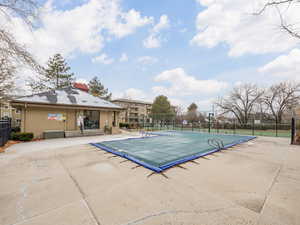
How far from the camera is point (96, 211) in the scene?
189cm

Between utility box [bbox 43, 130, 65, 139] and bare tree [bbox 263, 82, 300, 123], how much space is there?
27031 mm

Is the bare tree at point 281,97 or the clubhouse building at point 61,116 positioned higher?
the bare tree at point 281,97

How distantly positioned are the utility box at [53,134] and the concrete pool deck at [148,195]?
643 centimetres

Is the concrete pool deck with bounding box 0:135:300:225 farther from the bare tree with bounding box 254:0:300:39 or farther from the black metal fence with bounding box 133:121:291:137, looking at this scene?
the black metal fence with bounding box 133:121:291:137

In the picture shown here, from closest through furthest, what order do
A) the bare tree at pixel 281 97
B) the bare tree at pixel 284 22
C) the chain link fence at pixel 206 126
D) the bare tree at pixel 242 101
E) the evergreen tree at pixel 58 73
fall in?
the bare tree at pixel 284 22 < the chain link fence at pixel 206 126 < the bare tree at pixel 281 97 < the evergreen tree at pixel 58 73 < the bare tree at pixel 242 101

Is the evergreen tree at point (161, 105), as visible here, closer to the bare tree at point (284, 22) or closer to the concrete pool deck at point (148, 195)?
the concrete pool deck at point (148, 195)

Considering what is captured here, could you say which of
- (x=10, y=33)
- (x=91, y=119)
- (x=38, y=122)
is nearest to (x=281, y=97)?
(x=91, y=119)

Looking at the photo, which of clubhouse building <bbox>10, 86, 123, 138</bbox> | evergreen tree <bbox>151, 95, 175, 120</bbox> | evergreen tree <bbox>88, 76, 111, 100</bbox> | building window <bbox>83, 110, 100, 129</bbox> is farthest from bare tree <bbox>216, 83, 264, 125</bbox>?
evergreen tree <bbox>88, 76, 111, 100</bbox>

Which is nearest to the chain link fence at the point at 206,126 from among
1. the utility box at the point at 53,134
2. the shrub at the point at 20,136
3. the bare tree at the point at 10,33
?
the utility box at the point at 53,134

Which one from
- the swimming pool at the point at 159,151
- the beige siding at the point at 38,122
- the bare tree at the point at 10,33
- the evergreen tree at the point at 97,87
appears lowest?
the swimming pool at the point at 159,151

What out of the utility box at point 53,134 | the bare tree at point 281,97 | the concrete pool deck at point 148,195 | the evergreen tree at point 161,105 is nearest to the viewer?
the concrete pool deck at point 148,195

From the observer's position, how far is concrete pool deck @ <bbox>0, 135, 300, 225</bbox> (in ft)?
5.76

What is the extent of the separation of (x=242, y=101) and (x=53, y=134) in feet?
90.5

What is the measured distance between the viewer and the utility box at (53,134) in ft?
30.7
